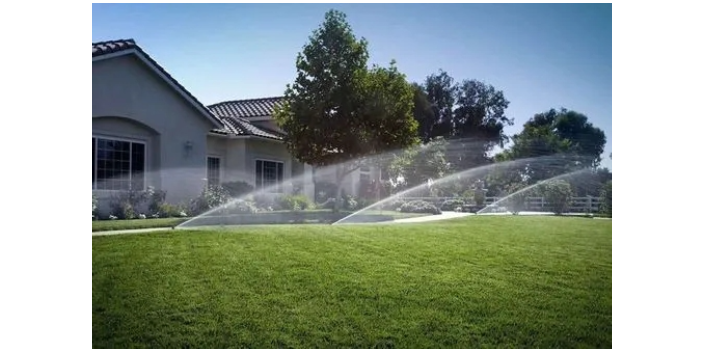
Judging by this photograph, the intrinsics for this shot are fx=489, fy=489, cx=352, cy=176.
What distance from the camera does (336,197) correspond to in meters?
6.98

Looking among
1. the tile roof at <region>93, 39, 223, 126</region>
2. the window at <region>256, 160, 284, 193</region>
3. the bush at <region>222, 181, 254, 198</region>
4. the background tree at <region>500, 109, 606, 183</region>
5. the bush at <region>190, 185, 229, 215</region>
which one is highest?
the tile roof at <region>93, 39, 223, 126</region>

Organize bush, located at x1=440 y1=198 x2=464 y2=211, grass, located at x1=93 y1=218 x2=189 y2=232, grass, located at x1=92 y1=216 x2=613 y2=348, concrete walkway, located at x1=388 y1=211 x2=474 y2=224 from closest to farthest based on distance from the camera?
grass, located at x1=92 y1=216 x2=613 y2=348
grass, located at x1=93 y1=218 x2=189 y2=232
concrete walkway, located at x1=388 y1=211 x2=474 y2=224
bush, located at x1=440 y1=198 x2=464 y2=211

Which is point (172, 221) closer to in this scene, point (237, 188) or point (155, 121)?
point (237, 188)

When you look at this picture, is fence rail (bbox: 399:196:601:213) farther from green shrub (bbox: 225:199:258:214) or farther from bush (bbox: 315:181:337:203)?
green shrub (bbox: 225:199:258:214)

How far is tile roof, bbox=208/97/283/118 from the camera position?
5.94 metres

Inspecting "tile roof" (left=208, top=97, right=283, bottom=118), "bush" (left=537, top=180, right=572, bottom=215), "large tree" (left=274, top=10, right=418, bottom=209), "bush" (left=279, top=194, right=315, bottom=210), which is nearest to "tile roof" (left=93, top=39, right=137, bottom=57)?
"tile roof" (left=208, top=97, right=283, bottom=118)

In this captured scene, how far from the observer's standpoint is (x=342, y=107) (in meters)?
6.34

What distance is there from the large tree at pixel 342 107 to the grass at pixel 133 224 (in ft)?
5.86

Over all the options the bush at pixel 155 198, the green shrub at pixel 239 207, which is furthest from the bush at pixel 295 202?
the bush at pixel 155 198

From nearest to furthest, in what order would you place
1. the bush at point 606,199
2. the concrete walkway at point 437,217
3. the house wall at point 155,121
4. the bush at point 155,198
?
the house wall at point 155,121, the bush at point 155,198, the bush at point 606,199, the concrete walkway at point 437,217

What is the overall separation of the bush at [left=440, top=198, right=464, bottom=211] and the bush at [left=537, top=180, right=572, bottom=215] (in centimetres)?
146

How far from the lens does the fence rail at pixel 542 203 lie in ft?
25.8

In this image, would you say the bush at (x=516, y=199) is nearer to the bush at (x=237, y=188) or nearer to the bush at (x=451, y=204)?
the bush at (x=451, y=204)
